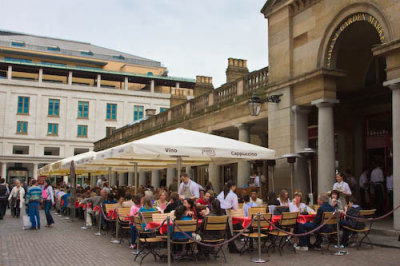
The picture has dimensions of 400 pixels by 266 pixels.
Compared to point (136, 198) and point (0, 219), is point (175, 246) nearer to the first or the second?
point (136, 198)

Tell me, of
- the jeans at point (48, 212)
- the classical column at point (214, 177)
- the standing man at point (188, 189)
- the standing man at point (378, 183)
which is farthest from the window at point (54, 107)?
the standing man at point (188, 189)

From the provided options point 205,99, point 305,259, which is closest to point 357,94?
point 205,99

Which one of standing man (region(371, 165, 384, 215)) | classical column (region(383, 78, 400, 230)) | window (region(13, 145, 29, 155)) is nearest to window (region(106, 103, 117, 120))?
window (region(13, 145, 29, 155))

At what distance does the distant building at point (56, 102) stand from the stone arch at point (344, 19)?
155 ft

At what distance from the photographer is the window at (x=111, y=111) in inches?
2753

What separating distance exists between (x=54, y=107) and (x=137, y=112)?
12954 mm

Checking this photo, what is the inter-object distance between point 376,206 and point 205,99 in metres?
9.77

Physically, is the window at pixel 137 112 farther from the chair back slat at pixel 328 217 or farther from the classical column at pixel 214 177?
the chair back slat at pixel 328 217

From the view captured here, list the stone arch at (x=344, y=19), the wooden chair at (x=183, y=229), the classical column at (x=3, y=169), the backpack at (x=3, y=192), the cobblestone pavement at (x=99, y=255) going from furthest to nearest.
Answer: the classical column at (x=3, y=169)
the backpack at (x=3, y=192)
the stone arch at (x=344, y=19)
the cobblestone pavement at (x=99, y=255)
the wooden chair at (x=183, y=229)

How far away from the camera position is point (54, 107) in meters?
66.7

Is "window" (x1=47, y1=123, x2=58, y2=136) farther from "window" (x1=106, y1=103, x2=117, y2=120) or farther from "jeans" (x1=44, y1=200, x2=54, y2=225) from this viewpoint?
"jeans" (x1=44, y1=200, x2=54, y2=225)

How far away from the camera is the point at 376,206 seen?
16.2m

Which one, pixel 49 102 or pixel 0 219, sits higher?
pixel 49 102

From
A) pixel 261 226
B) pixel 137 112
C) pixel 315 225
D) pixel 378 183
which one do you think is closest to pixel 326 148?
pixel 378 183
